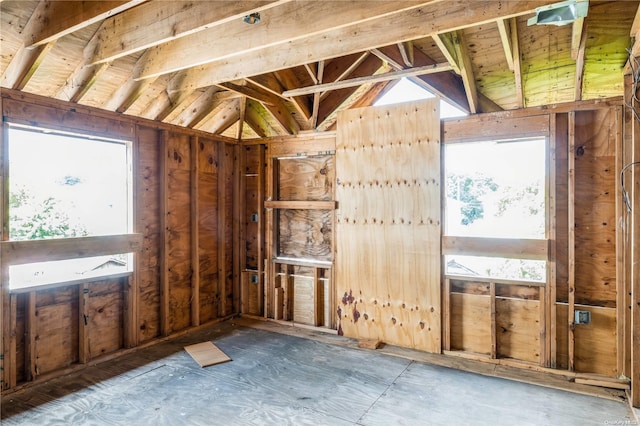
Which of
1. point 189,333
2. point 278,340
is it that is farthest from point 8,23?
point 278,340

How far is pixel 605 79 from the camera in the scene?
3.35 meters

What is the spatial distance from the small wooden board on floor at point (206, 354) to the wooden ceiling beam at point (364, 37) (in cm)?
262

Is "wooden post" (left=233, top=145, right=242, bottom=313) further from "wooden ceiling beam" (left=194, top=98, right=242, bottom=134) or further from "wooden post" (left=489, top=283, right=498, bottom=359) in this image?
"wooden post" (left=489, top=283, right=498, bottom=359)

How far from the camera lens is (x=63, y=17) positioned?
93.4 inches

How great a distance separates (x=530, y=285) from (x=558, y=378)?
31.5 inches

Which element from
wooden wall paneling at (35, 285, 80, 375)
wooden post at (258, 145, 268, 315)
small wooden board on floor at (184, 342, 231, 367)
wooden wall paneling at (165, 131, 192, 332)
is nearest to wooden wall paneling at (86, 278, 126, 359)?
wooden wall paneling at (35, 285, 80, 375)

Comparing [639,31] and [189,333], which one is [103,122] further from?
[639,31]

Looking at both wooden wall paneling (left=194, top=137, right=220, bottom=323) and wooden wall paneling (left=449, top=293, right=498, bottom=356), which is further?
wooden wall paneling (left=194, top=137, right=220, bottom=323)

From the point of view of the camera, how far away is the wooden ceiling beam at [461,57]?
2.88 meters

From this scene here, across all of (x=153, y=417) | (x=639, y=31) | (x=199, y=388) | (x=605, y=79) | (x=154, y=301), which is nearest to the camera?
(x=639, y=31)

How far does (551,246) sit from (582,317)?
654mm

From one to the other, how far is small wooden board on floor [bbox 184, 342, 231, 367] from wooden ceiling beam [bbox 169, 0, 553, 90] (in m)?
2.62

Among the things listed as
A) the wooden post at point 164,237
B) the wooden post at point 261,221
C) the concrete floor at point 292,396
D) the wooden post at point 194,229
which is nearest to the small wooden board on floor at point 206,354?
the concrete floor at point 292,396

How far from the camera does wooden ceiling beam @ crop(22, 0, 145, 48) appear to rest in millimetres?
2109
